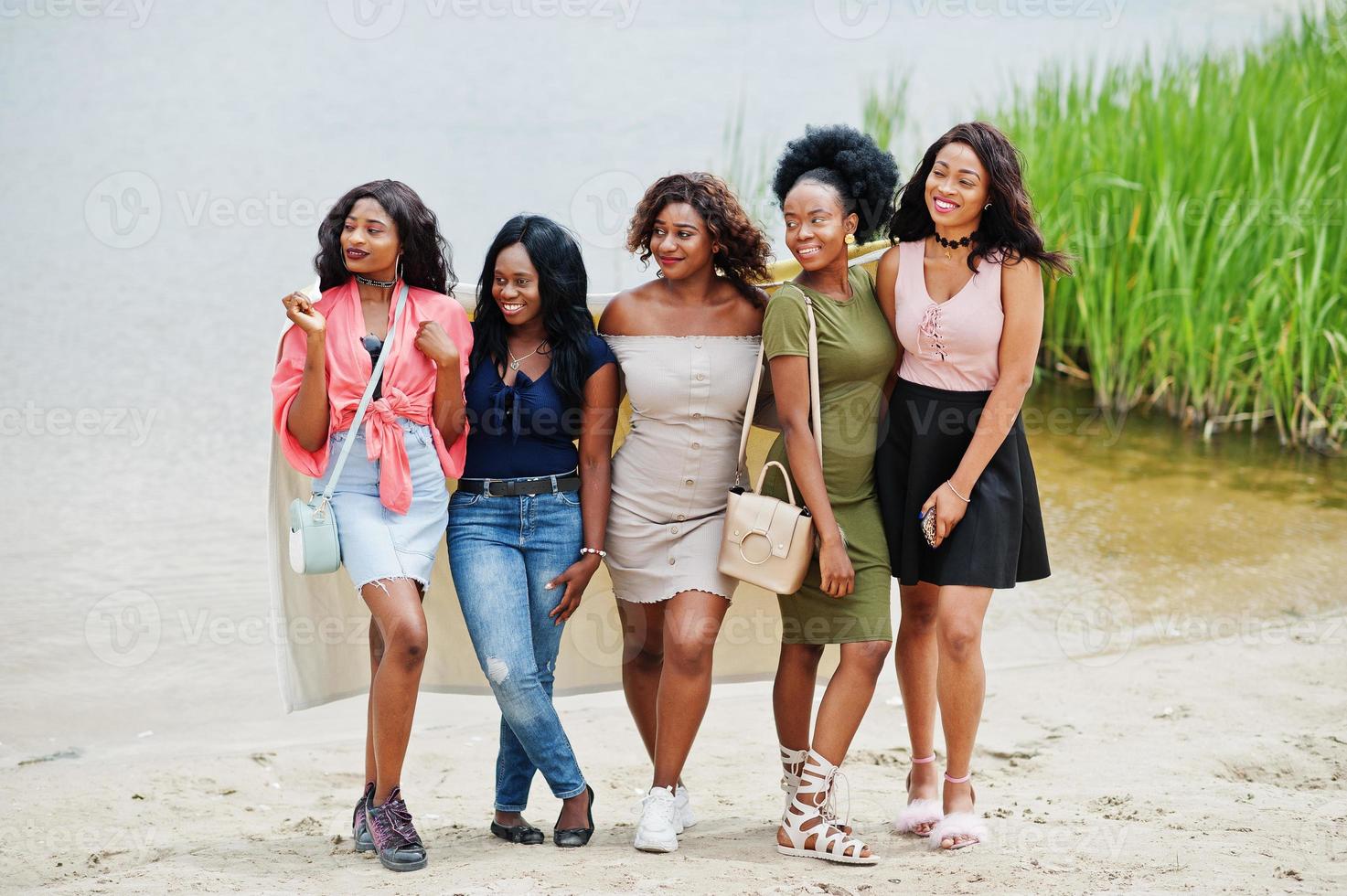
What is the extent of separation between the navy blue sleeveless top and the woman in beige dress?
147 millimetres

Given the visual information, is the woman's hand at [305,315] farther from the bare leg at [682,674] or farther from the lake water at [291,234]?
the lake water at [291,234]

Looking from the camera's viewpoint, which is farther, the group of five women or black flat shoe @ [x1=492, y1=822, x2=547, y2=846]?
black flat shoe @ [x1=492, y1=822, x2=547, y2=846]

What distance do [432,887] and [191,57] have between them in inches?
405

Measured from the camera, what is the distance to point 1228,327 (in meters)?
7.22

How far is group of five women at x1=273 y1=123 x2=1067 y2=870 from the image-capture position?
3066mm

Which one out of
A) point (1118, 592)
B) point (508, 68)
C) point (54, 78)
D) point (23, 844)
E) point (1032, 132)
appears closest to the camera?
point (23, 844)

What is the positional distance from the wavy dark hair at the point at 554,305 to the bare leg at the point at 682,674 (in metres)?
0.54

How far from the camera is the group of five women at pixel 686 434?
3066mm

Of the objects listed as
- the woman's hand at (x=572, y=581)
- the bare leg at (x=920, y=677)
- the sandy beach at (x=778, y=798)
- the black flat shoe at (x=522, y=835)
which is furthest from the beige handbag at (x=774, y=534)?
the black flat shoe at (x=522, y=835)

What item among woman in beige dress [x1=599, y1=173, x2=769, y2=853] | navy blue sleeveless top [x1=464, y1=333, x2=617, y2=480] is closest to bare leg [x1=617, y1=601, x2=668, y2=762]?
woman in beige dress [x1=599, y1=173, x2=769, y2=853]

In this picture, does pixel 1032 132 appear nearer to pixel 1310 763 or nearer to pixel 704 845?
pixel 1310 763

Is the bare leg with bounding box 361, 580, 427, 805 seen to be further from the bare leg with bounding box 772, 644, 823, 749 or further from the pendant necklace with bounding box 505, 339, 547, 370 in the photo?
the bare leg with bounding box 772, 644, 823, 749

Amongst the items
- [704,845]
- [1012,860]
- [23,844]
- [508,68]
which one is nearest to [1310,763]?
[1012,860]

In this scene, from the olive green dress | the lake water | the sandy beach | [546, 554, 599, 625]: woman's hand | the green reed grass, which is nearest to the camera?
the sandy beach
